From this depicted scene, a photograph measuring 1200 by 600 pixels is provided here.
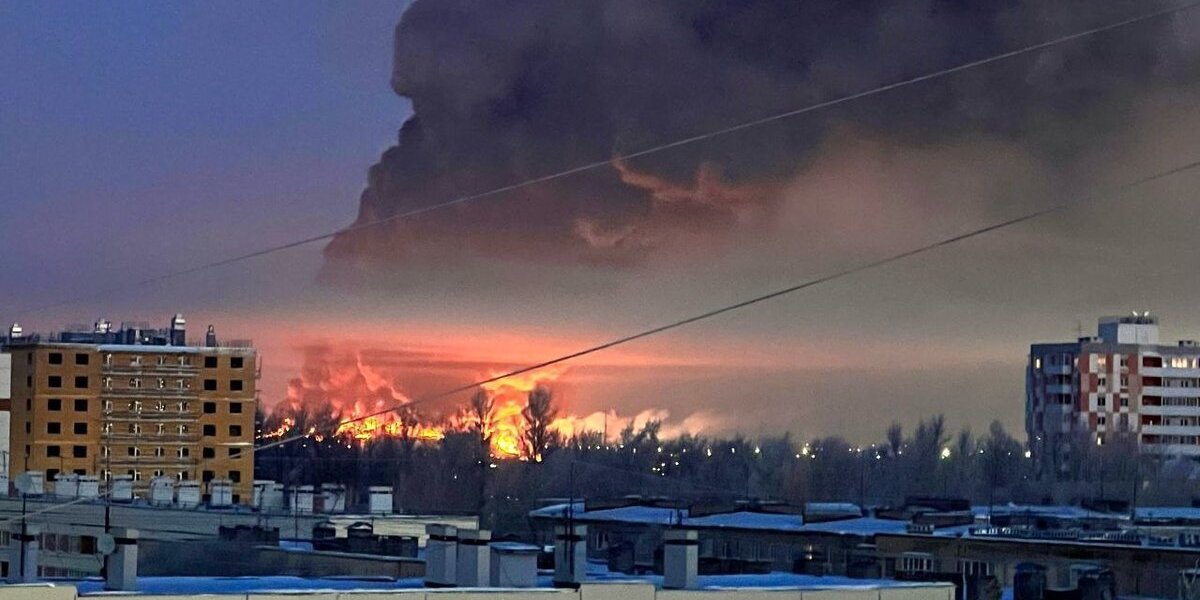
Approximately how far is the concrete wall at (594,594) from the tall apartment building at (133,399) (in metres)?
63.9

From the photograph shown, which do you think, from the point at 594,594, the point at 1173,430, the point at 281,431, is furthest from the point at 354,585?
the point at 1173,430

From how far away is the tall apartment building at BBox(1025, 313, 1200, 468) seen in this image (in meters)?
113

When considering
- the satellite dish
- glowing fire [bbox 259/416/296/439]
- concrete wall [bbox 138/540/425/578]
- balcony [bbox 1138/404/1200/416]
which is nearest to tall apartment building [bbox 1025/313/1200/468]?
balcony [bbox 1138/404/1200/416]

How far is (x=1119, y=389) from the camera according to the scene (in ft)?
371

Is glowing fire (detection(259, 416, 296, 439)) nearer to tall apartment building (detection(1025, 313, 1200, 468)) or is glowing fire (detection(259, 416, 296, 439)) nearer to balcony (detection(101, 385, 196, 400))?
balcony (detection(101, 385, 196, 400))

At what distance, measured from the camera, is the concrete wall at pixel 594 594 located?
581 inches

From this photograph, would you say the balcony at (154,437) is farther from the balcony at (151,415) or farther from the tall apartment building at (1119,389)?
the tall apartment building at (1119,389)

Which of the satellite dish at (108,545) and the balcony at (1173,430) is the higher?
the balcony at (1173,430)

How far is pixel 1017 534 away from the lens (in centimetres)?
3669

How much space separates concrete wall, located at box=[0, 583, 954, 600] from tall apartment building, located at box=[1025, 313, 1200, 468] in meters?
94.8

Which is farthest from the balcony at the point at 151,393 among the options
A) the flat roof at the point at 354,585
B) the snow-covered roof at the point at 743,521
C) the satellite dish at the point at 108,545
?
the flat roof at the point at 354,585

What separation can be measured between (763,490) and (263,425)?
21.3 meters

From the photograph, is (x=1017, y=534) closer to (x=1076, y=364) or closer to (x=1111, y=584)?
(x=1111, y=584)

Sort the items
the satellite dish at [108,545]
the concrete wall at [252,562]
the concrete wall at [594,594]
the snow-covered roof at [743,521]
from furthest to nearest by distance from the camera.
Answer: the snow-covered roof at [743,521]
the concrete wall at [252,562]
the satellite dish at [108,545]
the concrete wall at [594,594]
